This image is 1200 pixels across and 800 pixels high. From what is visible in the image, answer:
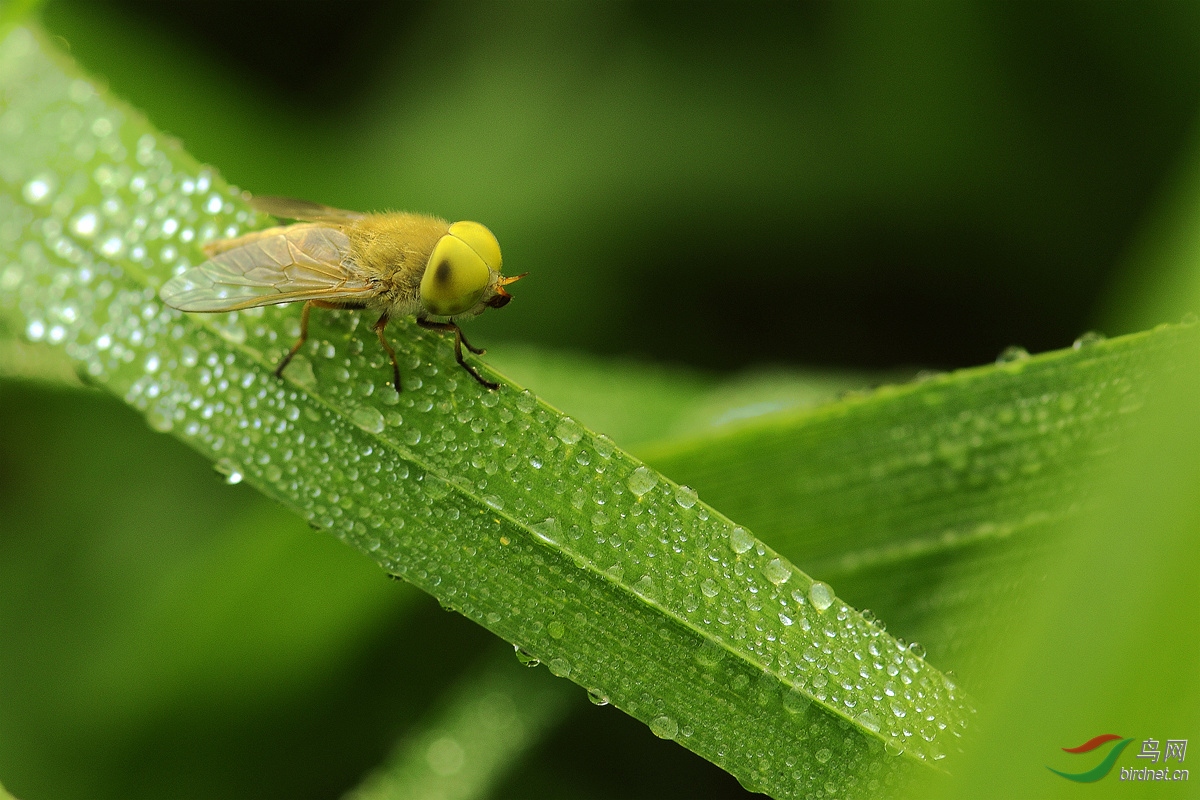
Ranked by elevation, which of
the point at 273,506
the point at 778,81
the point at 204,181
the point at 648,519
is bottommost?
the point at 273,506

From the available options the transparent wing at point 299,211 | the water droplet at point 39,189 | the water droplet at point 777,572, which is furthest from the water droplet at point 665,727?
the water droplet at point 39,189

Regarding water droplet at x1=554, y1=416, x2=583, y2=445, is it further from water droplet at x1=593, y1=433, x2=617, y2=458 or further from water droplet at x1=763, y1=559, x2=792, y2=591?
water droplet at x1=763, y1=559, x2=792, y2=591

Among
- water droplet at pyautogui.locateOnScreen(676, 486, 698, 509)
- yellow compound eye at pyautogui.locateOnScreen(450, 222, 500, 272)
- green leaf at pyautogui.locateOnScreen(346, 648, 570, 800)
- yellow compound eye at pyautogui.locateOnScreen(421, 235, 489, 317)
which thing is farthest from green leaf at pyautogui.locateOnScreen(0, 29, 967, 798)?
green leaf at pyautogui.locateOnScreen(346, 648, 570, 800)

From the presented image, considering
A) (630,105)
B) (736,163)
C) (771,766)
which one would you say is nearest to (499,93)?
(630,105)

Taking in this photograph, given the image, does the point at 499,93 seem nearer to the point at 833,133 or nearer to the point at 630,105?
the point at 630,105

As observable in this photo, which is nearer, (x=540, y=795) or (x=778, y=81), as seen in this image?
(x=540, y=795)
